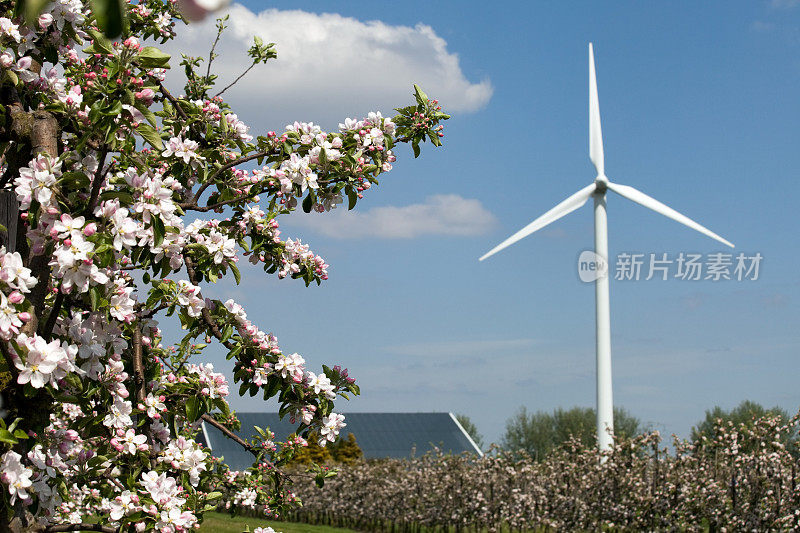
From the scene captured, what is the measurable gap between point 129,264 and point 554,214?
17138 millimetres

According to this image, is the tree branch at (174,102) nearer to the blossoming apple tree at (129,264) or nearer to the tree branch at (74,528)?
the blossoming apple tree at (129,264)

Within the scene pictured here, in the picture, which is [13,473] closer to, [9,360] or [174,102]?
[9,360]

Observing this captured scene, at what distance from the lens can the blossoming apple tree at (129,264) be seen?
3.08m

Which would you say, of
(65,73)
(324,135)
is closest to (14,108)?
(65,73)

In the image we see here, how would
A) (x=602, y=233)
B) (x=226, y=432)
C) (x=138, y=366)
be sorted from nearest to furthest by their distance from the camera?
(x=138, y=366) < (x=226, y=432) < (x=602, y=233)

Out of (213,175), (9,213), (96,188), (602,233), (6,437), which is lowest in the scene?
(6,437)

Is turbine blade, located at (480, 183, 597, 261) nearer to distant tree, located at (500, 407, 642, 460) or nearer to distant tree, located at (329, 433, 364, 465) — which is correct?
distant tree, located at (329, 433, 364, 465)

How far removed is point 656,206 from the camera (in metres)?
20.3

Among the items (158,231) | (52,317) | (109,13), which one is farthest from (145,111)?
(109,13)

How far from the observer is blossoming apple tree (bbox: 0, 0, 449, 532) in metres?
3.08

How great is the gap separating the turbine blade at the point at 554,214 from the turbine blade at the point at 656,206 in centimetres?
74

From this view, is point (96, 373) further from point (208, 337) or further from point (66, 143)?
point (66, 143)

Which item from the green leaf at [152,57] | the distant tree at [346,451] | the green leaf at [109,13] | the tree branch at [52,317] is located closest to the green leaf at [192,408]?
the tree branch at [52,317]

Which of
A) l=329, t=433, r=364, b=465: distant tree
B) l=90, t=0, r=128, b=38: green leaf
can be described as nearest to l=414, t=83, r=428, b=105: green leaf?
l=90, t=0, r=128, b=38: green leaf
